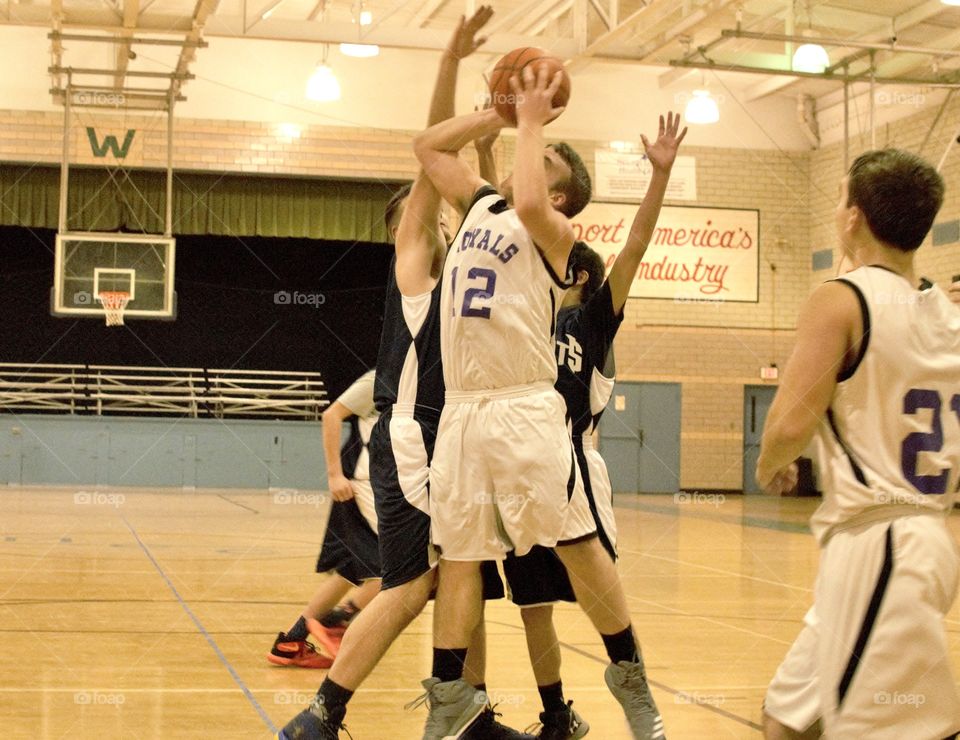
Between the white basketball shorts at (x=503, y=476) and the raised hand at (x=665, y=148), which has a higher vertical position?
the raised hand at (x=665, y=148)

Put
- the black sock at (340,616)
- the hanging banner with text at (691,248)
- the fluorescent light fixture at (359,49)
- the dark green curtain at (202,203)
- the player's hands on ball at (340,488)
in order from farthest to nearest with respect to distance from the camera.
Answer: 1. the hanging banner with text at (691,248)
2. the dark green curtain at (202,203)
3. the fluorescent light fixture at (359,49)
4. the black sock at (340,616)
5. the player's hands on ball at (340,488)

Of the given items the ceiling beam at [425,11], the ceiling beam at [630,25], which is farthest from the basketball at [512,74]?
the ceiling beam at [425,11]

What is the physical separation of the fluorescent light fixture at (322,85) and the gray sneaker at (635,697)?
14.5 meters

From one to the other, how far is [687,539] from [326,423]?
8.19 m

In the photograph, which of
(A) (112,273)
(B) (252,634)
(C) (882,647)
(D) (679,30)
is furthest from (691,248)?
(C) (882,647)

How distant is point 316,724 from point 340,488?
70.9 inches

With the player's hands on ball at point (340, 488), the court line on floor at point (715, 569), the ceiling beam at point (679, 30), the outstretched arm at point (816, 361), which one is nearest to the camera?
the outstretched arm at point (816, 361)

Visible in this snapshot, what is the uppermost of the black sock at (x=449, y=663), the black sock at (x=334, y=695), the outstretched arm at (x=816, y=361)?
the outstretched arm at (x=816, y=361)

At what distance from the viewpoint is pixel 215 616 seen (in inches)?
273

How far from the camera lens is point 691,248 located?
69.9 ft

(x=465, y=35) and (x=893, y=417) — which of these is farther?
(x=465, y=35)

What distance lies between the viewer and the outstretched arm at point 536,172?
3.38 m

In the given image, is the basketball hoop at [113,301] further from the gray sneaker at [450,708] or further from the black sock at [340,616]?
the gray sneaker at [450,708]

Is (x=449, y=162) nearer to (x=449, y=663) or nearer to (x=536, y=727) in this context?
(x=449, y=663)
